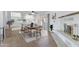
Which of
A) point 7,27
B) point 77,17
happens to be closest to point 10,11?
point 7,27

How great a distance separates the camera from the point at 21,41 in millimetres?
2406

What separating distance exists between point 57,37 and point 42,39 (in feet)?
0.99

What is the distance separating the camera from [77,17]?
236 centimetres

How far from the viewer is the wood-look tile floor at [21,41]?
2.38 metres

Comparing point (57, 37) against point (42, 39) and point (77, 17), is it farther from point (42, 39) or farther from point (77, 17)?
point (77, 17)

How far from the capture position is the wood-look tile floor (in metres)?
2.38

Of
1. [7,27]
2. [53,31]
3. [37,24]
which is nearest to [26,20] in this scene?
[37,24]

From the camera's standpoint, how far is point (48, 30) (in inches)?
96.8
